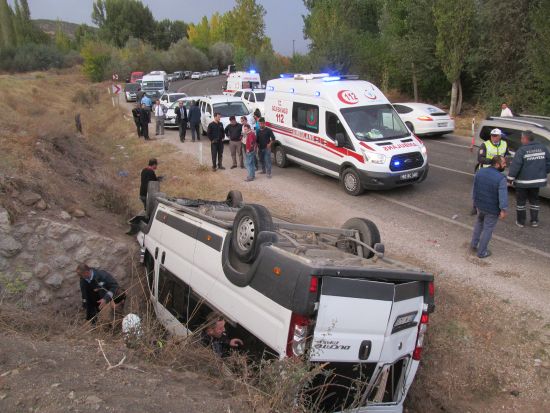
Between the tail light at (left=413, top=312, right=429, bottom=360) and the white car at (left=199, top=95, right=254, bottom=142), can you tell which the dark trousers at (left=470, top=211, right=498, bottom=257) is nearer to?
the tail light at (left=413, top=312, right=429, bottom=360)

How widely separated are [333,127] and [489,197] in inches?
192

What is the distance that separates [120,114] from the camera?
1089 inches

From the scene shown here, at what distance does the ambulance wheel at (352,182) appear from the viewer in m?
11.2

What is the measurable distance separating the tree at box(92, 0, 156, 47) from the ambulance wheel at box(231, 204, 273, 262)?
95.3 metres

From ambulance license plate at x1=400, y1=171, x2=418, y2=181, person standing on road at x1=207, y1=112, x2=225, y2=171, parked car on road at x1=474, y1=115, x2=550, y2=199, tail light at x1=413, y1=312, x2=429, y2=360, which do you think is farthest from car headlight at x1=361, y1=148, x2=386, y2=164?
tail light at x1=413, y1=312, x2=429, y2=360

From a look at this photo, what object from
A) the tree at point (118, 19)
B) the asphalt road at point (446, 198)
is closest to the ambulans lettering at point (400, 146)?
the asphalt road at point (446, 198)

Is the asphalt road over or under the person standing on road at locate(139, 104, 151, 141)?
under

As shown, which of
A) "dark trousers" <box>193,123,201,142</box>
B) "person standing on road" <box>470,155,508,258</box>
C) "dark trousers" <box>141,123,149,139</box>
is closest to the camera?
"person standing on road" <box>470,155,508,258</box>

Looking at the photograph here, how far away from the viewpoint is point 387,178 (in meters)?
10.8

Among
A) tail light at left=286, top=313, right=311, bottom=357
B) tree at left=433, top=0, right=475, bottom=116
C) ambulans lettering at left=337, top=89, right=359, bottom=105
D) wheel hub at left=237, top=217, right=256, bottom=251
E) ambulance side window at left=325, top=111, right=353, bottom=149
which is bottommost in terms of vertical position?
tail light at left=286, top=313, right=311, bottom=357

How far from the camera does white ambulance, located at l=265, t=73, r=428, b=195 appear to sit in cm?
1090

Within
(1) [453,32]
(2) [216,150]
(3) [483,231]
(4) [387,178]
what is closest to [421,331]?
(3) [483,231]

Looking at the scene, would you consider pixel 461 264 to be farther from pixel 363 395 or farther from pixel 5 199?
pixel 5 199

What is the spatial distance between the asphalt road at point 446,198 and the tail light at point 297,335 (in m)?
5.95
